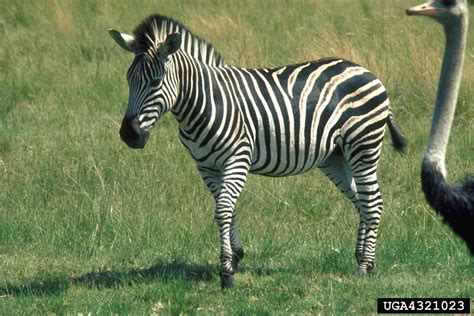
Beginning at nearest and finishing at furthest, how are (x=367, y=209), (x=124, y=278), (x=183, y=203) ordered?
(x=124, y=278), (x=367, y=209), (x=183, y=203)

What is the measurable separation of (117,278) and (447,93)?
8.96 feet

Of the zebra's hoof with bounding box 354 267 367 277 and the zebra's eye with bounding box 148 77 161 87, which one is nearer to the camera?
the zebra's eye with bounding box 148 77 161 87

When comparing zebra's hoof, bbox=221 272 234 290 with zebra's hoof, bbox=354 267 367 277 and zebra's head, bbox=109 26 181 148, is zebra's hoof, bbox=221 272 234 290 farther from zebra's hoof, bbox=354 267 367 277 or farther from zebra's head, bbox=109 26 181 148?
zebra's head, bbox=109 26 181 148

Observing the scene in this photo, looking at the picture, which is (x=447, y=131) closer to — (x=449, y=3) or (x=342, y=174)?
(x=449, y=3)

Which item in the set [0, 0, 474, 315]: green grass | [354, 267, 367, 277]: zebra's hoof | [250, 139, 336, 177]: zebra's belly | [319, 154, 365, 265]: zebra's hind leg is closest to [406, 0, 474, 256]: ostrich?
[0, 0, 474, 315]: green grass

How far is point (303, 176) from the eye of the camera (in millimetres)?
9031

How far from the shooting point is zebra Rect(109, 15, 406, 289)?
649cm

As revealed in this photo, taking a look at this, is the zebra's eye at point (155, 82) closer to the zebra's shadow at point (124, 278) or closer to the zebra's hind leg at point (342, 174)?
the zebra's shadow at point (124, 278)

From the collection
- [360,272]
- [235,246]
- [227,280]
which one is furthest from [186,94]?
[360,272]

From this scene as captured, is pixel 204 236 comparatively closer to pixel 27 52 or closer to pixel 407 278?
pixel 407 278

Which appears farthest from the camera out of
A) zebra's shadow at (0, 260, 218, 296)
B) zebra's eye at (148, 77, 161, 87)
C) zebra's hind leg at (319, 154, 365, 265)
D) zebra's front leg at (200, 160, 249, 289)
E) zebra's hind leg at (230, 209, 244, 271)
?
zebra's hind leg at (319, 154, 365, 265)

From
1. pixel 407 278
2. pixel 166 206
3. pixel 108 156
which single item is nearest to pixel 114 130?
pixel 108 156

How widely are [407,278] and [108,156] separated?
3704 mm

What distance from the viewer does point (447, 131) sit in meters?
5.20
